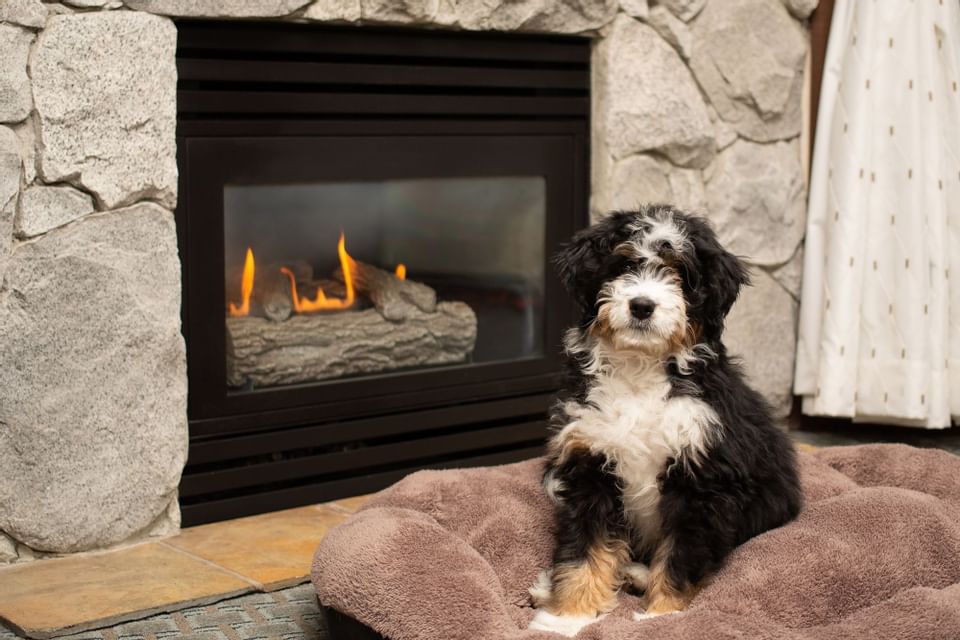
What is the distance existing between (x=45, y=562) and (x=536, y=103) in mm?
1855

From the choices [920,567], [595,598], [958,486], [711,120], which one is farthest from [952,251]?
[595,598]

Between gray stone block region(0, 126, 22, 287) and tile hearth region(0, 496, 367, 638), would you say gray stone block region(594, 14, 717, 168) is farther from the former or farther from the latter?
gray stone block region(0, 126, 22, 287)

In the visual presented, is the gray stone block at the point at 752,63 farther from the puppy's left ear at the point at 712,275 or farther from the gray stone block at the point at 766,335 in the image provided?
the puppy's left ear at the point at 712,275

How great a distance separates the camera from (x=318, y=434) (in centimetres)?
338

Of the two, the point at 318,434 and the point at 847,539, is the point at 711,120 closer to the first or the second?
the point at 318,434

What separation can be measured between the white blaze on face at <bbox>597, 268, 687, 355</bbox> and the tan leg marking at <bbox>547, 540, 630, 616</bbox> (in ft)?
1.31

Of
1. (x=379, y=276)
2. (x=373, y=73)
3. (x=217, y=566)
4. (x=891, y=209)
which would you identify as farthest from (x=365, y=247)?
(x=891, y=209)

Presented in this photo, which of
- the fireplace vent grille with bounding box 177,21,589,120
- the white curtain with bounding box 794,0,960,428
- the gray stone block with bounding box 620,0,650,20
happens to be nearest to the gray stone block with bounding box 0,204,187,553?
the fireplace vent grille with bounding box 177,21,589,120

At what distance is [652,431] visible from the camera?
2.36 meters

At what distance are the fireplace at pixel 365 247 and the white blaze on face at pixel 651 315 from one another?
4.02 ft

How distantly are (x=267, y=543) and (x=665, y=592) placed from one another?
3.74ft

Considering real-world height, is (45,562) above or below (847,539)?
below

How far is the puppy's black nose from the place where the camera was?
2264 mm

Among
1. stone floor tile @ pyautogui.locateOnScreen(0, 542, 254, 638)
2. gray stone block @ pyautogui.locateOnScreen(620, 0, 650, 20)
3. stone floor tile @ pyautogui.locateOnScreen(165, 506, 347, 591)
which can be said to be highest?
gray stone block @ pyautogui.locateOnScreen(620, 0, 650, 20)
